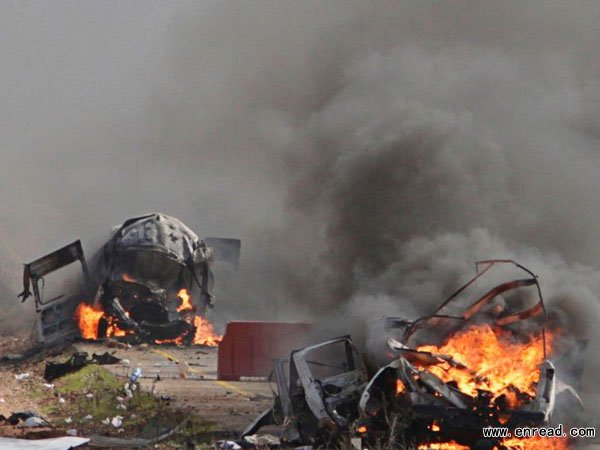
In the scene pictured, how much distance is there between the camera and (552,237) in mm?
18109

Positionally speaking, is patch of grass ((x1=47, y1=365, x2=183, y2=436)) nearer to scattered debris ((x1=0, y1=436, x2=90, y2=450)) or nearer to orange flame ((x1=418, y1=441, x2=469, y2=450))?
scattered debris ((x1=0, y1=436, x2=90, y2=450))

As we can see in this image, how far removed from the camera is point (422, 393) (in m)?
9.45

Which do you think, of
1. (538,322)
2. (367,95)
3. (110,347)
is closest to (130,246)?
(110,347)

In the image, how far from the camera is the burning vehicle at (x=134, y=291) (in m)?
23.7

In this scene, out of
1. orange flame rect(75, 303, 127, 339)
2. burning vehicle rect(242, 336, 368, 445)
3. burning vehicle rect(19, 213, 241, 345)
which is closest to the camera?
burning vehicle rect(242, 336, 368, 445)

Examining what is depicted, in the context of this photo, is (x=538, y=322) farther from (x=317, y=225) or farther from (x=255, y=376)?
(x=317, y=225)

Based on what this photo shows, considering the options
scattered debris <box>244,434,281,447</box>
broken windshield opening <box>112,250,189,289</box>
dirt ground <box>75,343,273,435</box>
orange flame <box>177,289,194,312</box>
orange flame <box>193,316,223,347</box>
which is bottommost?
scattered debris <box>244,434,281,447</box>

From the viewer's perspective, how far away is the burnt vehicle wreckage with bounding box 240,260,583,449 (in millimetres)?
9289

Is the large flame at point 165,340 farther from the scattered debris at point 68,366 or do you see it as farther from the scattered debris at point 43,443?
the scattered debris at point 43,443

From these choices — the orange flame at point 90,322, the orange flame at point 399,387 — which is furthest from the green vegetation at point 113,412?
the orange flame at point 90,322

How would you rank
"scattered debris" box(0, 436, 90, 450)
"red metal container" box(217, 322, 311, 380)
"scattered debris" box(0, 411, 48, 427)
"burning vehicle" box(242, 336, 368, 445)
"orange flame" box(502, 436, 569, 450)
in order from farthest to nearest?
"red metal container" box(217, 322, 311, 380) → "scattered debris" box(0, 411, 48, 427) → "burning vehicle" box(242, 336, 368, 445) → "scattered debris" box(0, 436, 90, 450) → "orange flame" box(502, 436, 569, 450)

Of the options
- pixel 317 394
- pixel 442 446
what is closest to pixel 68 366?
pixel 317 394

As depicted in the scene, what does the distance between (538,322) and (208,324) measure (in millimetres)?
16393

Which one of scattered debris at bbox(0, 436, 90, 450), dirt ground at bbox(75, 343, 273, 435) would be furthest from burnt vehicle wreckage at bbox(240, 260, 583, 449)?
scattered debris at bbox(0, 436, 90, 450)
